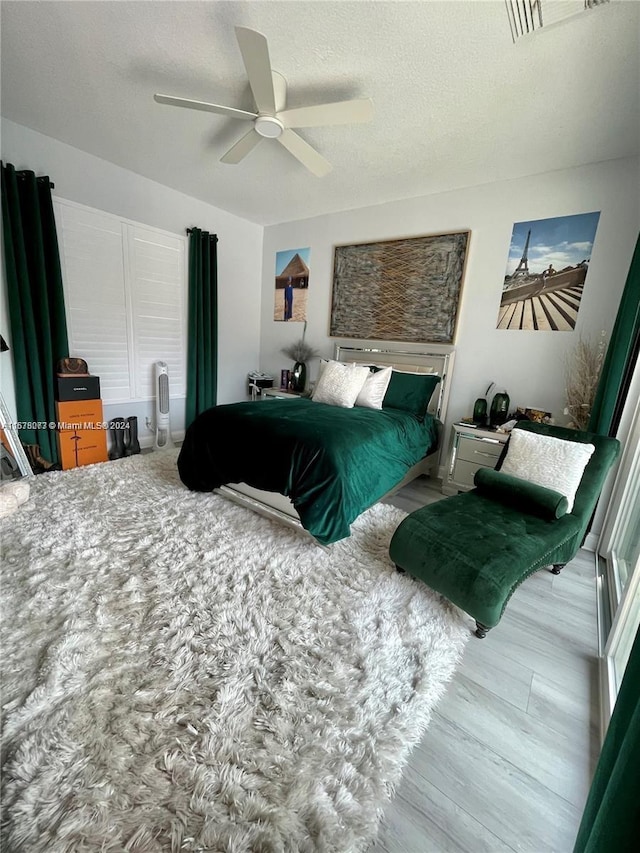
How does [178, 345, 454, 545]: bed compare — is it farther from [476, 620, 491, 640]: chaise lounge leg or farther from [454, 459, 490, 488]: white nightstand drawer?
[476, 620, 491, 640]: chaise lounge leg

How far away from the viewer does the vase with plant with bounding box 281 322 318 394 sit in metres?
4.28

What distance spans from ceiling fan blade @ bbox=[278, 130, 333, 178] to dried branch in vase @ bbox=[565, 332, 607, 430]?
8.03ft

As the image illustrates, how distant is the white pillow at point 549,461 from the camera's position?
199cm

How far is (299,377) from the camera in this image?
4.28 metres

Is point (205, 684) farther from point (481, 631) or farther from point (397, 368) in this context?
point (397, 368)

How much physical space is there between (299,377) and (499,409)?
2318 mm

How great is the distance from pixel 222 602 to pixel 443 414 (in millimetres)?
2691

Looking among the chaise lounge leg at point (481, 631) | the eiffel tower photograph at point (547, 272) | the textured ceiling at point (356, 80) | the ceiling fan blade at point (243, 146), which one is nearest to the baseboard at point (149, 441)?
the textured ceiling at point (356, 80)

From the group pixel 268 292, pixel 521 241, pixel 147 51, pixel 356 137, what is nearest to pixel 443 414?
pixel 521 241

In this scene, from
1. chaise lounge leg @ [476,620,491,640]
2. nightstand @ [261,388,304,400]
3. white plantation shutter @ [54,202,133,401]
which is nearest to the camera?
chaise lounge leg @ [476,620,491,640]

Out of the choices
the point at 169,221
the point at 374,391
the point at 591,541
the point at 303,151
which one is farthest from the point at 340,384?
the point at 169,221

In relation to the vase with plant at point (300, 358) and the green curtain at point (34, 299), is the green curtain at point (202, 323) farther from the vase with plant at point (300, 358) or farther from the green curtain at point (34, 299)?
the green curtain at point (34, 299)

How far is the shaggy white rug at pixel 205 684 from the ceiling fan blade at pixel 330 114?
8.38 ft

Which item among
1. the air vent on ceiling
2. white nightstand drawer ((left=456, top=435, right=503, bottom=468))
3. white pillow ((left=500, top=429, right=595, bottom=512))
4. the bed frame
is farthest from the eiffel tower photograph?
the air vent on ceiling
